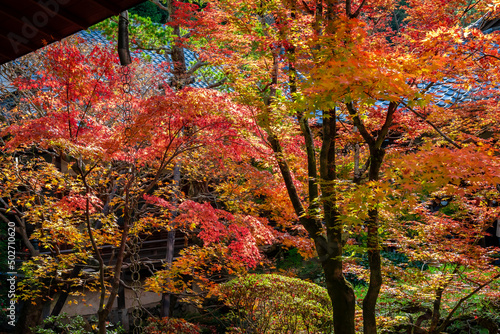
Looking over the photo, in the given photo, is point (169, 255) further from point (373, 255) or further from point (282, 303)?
point (373, 255)

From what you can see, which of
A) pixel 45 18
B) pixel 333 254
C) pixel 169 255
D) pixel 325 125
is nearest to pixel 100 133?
pixel 45 18

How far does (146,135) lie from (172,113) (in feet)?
1.72

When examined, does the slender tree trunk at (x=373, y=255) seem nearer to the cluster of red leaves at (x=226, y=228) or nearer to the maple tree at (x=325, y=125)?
the maple tree at (x=325, y=125)

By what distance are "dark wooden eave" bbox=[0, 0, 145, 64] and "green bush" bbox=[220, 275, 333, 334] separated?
193 inches

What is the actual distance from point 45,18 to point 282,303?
5.48 m

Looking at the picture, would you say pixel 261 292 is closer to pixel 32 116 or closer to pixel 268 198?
→ pixel 268 198

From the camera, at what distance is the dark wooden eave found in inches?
115

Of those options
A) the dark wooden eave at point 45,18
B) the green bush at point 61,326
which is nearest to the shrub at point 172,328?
the green bush at point 61,326

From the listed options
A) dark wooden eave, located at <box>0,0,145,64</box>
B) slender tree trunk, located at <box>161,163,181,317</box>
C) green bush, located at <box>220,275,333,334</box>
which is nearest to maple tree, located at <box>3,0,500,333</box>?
slender tree trunk, located at <box>161,163,181,317</box>

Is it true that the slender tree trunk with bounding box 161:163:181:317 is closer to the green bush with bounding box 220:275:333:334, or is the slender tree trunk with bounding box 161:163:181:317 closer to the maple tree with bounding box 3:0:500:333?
the maple tree with bounding box 3:0:500:333

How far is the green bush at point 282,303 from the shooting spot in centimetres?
648

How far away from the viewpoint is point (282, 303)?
656cm

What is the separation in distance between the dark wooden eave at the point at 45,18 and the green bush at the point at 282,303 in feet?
16.1

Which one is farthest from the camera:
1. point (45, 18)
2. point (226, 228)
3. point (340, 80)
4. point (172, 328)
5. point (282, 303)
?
point (226, 228)
